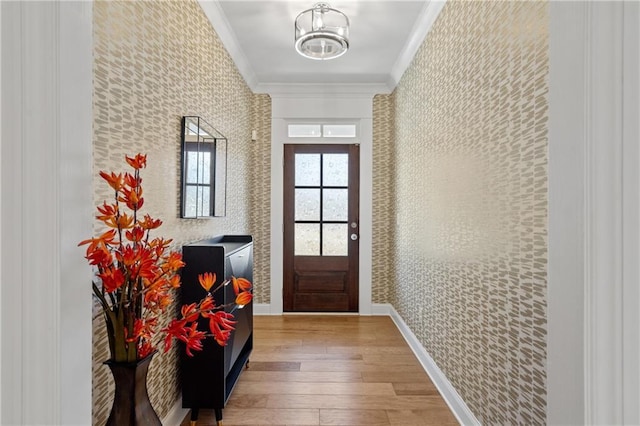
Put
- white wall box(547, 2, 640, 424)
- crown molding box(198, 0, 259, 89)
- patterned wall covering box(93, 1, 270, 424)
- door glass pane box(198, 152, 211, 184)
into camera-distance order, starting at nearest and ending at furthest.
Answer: white wall box(547, 2, 640, 424) → patterned wall covering box(93, 1, 270, 424) → door glass pane box(198, 152, 211, 184) → crown molding box(198, 0, 259, 89)

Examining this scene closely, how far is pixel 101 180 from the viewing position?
1.26m

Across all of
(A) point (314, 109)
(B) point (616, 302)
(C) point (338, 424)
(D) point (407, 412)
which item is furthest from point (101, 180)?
(A) point (314, 109)

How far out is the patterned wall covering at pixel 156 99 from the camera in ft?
4.17

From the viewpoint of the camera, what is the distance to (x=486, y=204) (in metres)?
1.67

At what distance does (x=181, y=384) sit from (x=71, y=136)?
65.6 inches

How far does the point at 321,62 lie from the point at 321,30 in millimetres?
1032

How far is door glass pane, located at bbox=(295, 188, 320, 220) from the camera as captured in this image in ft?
13.3

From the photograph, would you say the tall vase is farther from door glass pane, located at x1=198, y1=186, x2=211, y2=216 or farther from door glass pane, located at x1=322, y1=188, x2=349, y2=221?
door glass pane, located at x1=322, y1=188, x2=349, y2=221

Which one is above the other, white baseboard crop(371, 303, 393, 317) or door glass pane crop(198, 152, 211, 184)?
door glass pane crop(198, 152, 211, 184)

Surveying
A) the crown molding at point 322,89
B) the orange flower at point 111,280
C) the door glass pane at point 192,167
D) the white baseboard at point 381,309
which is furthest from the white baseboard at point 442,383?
the crown molding at point 322,89

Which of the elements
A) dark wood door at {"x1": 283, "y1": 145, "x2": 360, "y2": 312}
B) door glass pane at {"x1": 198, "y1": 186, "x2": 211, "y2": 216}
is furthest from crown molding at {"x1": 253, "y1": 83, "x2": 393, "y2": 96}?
door glass pane at {"x1": 198, "y1": 186, "x2": 211, "y2": 216}

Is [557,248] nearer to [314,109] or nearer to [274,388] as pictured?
[274,388]

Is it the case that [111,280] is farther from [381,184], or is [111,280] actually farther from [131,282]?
[381,184]

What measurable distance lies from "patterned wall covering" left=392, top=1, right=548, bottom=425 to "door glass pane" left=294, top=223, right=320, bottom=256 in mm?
1464
